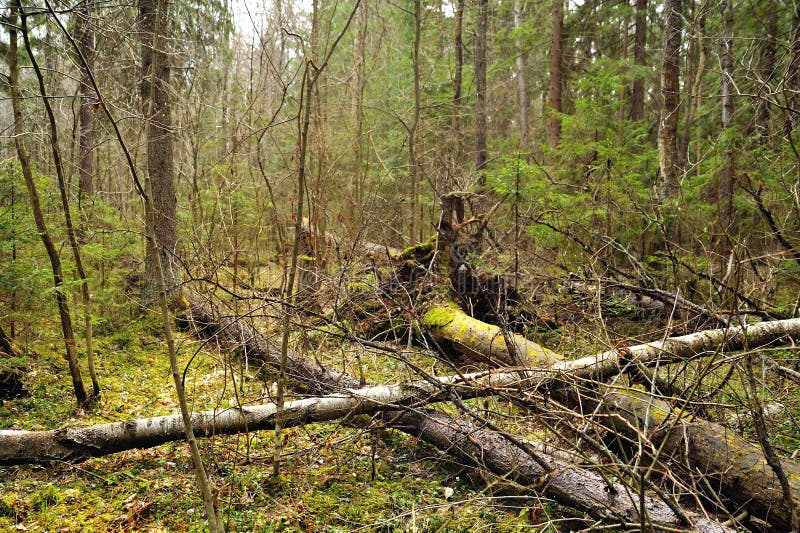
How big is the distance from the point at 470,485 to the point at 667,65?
7781 mm

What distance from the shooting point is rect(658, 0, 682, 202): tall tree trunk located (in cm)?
730

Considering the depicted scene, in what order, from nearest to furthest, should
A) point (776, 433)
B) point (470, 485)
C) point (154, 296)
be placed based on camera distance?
point (470, 485), point (776, 433), point (154, 296)

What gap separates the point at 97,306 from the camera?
645cm

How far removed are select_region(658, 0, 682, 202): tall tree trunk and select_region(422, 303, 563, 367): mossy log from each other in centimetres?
374

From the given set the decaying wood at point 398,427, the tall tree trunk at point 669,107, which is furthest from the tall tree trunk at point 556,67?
the decaying wood at point 398,427

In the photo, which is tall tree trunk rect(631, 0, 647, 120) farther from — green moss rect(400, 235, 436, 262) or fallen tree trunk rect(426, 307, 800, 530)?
fallen tree trunk rect(426, 307, 800, 530)

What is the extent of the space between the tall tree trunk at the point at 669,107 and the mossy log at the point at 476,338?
374 centimetres

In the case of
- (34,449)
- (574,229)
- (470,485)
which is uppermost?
(574,229)

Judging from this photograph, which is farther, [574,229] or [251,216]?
[251,216]

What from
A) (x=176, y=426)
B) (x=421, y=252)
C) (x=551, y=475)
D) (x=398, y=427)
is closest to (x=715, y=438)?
(x=551, y=475)

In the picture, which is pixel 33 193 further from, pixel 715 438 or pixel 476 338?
pixel 715 438

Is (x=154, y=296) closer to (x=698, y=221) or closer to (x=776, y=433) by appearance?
(x=776, y=433)

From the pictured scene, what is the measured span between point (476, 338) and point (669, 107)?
5498mm

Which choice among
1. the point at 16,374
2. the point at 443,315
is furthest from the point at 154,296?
the point at 443,315
